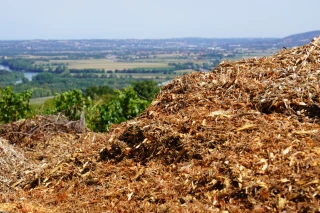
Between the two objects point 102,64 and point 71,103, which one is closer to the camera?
point 71,103

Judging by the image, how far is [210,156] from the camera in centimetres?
511

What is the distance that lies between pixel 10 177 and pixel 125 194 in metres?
2.28

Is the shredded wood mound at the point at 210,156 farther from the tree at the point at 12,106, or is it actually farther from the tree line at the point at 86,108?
the tree at the point at 12,106

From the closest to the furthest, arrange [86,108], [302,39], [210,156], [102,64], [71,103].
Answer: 1. [210,156]
2. [71,103]
3. [86,108]
4. [302,39]
5. [102,64]

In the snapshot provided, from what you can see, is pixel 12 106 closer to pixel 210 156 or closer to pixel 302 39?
pixel 210 156

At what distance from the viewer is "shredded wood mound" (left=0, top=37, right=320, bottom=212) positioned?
4.41 metres

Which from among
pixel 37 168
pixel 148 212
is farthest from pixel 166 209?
pixel 37 168

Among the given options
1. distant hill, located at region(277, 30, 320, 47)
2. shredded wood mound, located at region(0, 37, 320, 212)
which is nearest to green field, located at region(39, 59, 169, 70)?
distant hill, located at region(277, 30, 320, 47)

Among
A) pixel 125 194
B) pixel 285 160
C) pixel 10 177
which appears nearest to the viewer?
pixel 285 160

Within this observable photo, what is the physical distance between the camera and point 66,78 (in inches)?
3553

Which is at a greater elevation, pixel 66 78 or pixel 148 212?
pixel 148 212

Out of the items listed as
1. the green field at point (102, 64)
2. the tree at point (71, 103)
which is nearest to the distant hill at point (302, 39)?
the tree at point (71, 103)

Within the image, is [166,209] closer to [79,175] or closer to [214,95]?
[79,175]

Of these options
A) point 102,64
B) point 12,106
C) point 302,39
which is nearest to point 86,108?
point 12,106
